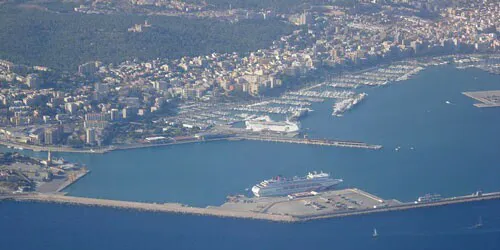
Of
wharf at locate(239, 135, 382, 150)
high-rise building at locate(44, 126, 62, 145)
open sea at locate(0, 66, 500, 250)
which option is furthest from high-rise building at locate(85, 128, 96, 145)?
wharf at locate(239, 135, 382, 150)

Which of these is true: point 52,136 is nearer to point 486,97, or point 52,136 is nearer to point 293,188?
point 293,188

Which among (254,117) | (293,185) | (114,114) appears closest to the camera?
(293,185)

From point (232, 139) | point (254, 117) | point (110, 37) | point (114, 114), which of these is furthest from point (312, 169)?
point (110, 37)

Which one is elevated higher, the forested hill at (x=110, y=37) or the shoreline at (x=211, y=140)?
the forested hill at (x=110, y=37)

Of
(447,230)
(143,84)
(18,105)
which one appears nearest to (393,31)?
(143,84)

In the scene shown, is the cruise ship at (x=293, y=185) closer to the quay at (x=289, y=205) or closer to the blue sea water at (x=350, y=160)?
the quay at (x=289, y=205)

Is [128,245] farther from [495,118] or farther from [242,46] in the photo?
[242,46]

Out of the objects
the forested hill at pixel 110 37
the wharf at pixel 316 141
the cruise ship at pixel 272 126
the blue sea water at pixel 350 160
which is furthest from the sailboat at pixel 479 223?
the forested hill at pixel 110 37
